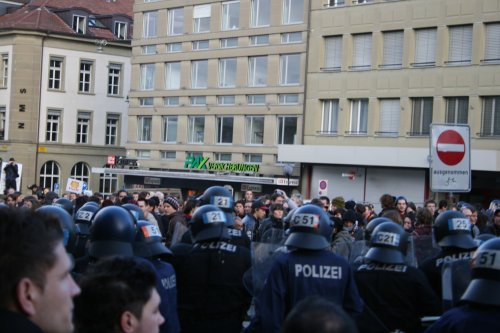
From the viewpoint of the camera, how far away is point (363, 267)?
23.4 ft

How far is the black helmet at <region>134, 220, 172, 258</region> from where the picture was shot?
671cm

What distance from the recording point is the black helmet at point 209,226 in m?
7.31

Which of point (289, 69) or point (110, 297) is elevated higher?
point (289, 69)

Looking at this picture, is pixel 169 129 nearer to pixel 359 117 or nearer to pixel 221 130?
pixel 221 130

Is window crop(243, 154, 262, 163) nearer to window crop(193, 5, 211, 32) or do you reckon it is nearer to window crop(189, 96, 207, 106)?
window crop(189, 96, 207, 106)

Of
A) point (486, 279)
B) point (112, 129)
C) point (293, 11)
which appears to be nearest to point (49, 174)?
point (112, 129)

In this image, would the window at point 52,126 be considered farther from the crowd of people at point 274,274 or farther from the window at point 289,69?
the crowd of people at point 274,274

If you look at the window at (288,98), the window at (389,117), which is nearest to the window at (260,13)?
the window at (288,98)

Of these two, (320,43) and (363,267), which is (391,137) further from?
(363,267)

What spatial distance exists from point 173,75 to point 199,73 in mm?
2016

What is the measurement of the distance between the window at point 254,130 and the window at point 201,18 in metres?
5.06

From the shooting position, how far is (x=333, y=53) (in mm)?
36344

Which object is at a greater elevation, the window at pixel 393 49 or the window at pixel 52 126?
the window at pixel 393 49

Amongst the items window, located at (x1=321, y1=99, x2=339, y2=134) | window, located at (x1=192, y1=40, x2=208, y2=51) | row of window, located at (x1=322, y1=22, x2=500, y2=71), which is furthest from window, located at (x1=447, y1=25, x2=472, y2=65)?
window, located at (x1=192, y1=40, x2=208, y2=51)
